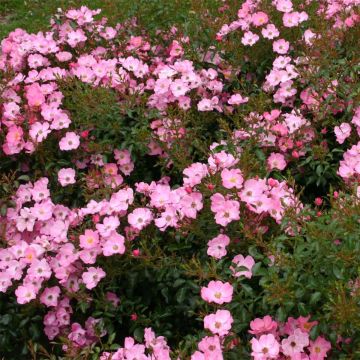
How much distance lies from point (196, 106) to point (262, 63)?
1.81 ft

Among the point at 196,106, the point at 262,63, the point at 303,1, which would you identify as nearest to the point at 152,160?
the point at 196,106

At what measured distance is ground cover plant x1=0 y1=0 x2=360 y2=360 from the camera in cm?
218

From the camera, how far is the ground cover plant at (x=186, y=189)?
2.18 metres

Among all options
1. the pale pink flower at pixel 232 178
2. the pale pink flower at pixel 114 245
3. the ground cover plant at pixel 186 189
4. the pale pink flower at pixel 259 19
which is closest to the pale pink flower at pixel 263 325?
the ground cover plant at pixel 186 189

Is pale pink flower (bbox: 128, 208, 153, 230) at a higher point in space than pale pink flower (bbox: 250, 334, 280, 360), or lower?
lower

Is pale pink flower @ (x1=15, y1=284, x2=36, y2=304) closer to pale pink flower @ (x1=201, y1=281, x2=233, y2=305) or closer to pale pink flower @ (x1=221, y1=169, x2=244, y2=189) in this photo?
pale pink flower @ (x1=201, y1=281, x2=233, y2=305)

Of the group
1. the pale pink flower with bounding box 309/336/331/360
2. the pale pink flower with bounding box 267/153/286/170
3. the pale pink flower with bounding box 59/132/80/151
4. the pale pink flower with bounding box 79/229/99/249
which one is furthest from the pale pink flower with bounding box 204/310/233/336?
the pale pink flower with bounding box 59/132/80/151

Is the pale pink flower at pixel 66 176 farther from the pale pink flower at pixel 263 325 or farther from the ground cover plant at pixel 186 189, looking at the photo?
the pale pink flower at pixel 263 325

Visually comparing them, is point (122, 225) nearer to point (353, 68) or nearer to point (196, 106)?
point (196, 106)

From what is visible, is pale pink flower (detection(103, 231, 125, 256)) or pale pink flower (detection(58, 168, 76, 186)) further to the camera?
pale pink flower (detection(58, 168, 76, 186))

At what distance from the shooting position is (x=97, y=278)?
2.57 m

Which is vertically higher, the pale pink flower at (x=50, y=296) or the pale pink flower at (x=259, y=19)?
the pale pink flower at (x=259, y=19)

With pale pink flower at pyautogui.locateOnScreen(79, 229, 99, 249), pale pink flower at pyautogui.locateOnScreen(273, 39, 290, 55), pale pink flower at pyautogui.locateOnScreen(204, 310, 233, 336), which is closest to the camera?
pale pink flower at pyautogui.locateOnScreen(204, 310, 233, 336)

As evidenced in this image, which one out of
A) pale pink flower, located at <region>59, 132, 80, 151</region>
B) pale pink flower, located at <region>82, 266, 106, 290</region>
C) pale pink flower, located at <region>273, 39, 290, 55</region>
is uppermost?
pale pink flower, located at <region>273, 39, 290, 55</region>
